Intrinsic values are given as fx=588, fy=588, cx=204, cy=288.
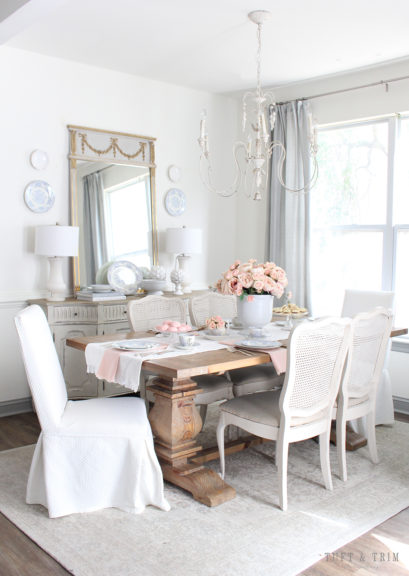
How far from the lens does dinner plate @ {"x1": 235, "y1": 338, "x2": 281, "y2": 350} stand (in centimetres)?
318

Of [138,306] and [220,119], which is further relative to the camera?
[220,119]

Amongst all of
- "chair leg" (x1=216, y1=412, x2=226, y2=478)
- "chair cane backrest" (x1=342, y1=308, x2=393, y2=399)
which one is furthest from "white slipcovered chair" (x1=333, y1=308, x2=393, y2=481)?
"chair leg" (x1=216, y1=412, x2=226, y2=478)

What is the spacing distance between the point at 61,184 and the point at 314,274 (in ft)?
7.91

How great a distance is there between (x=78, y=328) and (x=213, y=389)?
1.46m

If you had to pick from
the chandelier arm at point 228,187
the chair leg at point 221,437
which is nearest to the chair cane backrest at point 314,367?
the chair leg at point 221,437

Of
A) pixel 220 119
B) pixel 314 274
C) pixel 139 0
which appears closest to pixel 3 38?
pixel 139 0

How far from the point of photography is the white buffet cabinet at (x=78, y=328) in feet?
14.6

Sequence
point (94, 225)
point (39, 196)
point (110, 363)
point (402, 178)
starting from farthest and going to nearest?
point (94, 225) → point (402, 178) → point (39, 196) → point (110, 363)

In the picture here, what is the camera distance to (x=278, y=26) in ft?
12.9

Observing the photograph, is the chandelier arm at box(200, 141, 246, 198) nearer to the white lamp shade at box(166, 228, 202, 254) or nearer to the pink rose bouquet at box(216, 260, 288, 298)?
the white lamp shade at box(166, 228, 202, 254)

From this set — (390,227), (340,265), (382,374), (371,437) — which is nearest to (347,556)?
(371,437)

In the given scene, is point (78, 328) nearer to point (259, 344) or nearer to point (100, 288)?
point (100, 288)

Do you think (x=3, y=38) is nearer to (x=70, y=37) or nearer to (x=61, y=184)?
(x=70, y=37)

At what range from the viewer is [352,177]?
203 inches
